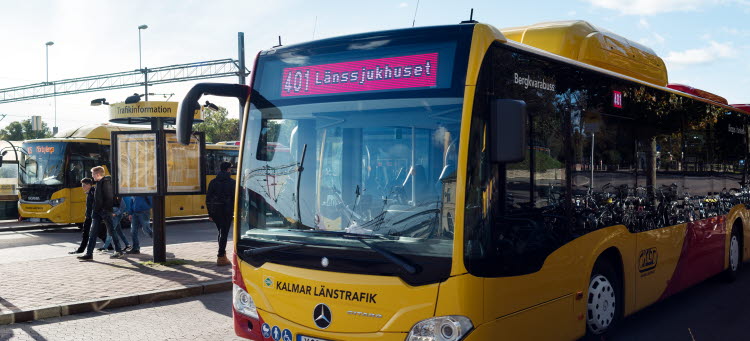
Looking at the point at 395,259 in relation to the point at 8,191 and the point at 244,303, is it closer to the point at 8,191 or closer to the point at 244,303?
the point at 244,303

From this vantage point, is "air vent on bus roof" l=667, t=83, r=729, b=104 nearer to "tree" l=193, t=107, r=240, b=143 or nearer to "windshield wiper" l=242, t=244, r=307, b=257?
"windshield wiper" l=242, t=244, r=307, b=257

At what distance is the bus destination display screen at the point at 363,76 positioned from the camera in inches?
171

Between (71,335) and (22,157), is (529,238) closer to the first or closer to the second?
(71,335)

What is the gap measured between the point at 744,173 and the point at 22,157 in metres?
19.0

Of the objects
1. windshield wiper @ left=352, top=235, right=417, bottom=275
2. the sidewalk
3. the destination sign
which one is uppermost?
the destination sign

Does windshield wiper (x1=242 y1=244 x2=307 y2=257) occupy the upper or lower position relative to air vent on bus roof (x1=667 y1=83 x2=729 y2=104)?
lower

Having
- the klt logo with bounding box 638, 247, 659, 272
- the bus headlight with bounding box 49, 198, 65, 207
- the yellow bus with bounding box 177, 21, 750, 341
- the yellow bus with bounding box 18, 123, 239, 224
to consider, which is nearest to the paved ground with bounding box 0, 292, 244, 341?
the yellow bus with bounding box 177, 21, 750, 341

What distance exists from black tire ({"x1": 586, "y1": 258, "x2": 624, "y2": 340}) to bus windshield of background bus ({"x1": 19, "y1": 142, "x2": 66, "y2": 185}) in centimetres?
1745

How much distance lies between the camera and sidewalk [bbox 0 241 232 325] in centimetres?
795

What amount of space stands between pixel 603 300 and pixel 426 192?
2463mm

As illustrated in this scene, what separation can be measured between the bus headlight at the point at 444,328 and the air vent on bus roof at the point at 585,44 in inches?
136

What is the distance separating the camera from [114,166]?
11273 millimetres

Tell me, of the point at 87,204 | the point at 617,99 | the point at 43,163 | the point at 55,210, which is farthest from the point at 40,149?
the point at 617,99

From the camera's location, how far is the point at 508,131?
4066 millimetres
